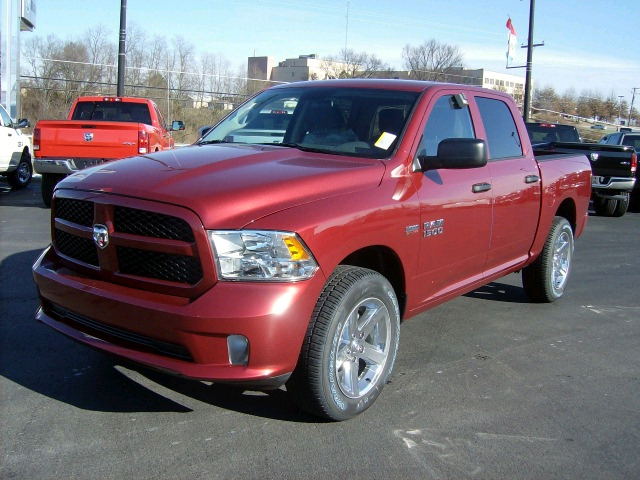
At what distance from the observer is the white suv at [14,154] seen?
1291 cm

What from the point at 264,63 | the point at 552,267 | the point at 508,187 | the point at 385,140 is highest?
the point at 264,63

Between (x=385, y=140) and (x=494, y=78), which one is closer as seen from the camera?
(x=385, y=140)

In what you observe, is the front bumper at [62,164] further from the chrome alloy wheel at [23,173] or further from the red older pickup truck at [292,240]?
the red older pickup truck at [292,240]

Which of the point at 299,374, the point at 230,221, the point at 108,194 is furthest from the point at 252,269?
the point at 108,194

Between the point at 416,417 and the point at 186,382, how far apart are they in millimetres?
1433

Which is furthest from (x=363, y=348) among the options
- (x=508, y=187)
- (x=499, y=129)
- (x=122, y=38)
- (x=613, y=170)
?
(x=122, y=38)

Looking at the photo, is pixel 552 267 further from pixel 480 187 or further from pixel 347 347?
pixel 347 347

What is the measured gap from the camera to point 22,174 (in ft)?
45.9

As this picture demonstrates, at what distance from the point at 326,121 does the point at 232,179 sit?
1.34 m

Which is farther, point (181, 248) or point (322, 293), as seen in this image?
point (322, 293)

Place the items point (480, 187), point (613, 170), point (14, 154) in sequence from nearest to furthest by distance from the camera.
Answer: point (480, 187), point (14, 154), point (613, 170)

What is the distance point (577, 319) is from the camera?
19.8ft

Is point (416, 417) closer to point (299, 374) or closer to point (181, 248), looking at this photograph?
point (299, 374)

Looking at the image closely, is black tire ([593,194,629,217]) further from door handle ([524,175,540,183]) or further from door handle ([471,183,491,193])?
door handle ([471,183,491,193])
